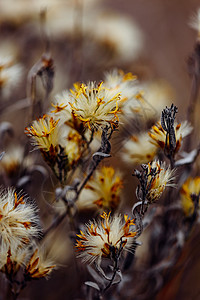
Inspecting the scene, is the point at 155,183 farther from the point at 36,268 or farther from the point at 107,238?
the point at 36,268

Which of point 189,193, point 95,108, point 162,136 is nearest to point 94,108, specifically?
point 95,108

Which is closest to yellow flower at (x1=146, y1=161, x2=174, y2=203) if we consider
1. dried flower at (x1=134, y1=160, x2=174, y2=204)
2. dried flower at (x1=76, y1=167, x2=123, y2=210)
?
dried flower at (x1=134, y1=160, x2=174, y2=204)

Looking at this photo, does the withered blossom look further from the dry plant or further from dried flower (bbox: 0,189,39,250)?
dried flower (bbox: 0,189,39,250)

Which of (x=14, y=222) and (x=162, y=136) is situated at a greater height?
(x=162, y=136)

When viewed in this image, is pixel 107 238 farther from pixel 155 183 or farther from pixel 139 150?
pixel 139 150

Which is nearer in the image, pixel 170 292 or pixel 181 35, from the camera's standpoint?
pixel 170 292

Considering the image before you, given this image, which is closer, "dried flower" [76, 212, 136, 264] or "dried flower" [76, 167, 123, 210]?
"dried flower" [76, 212, 136, 264]

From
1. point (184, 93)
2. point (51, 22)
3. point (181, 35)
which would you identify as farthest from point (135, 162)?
point (181, 35)

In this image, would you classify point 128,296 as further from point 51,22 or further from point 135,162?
point 51,22

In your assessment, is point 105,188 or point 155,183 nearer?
point 155,183
